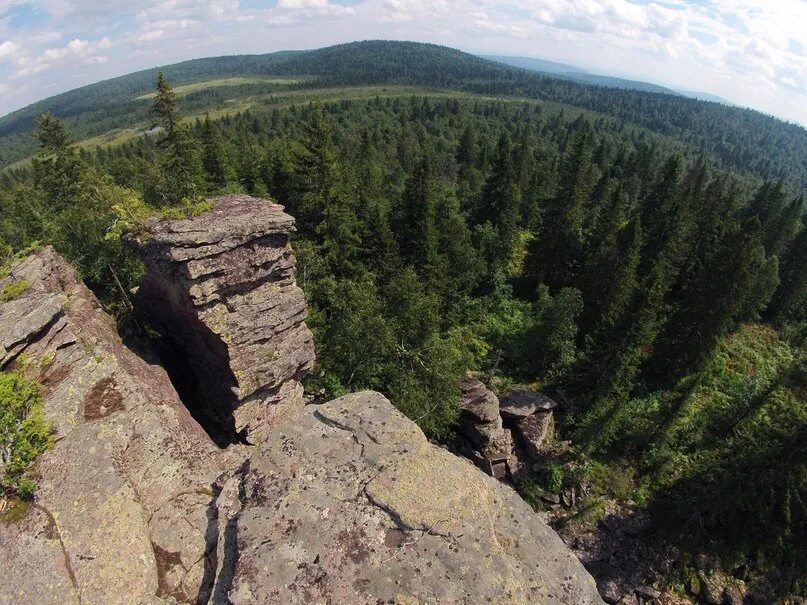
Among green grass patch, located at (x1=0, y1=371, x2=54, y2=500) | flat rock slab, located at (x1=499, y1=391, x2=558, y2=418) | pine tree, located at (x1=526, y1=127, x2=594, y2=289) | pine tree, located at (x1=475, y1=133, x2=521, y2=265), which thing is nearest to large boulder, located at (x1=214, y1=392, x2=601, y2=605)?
green grass patch, located at (x1=0, y1=371, x2=54, y2=500)

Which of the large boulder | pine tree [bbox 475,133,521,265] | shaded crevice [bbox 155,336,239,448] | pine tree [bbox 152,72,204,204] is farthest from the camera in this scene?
pine tree [bbox 475,133,521,265]

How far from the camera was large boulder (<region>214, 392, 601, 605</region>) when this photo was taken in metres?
9.25

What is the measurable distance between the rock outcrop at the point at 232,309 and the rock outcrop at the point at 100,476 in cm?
310

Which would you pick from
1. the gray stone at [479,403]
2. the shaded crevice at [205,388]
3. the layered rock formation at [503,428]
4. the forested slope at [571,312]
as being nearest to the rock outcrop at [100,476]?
the shaded crevice at [205,388]

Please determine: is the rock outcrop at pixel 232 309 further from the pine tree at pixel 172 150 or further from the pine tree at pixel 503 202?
the pine tree at pixel 503 202

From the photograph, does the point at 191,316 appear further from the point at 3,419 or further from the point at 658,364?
the point at 658,364

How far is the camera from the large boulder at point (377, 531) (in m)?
9.25

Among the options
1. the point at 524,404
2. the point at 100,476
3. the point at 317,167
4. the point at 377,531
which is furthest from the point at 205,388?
the point at 524,404

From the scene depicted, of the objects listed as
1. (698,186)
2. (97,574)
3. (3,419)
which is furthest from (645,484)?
(698,186)

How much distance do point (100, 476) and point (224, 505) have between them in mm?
4112

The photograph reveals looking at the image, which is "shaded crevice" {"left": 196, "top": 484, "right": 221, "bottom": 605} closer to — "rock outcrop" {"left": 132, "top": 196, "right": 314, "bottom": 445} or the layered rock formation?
"rock outcrop" {"left": 132, "top": 196, "right": 314, "bottom": 445}

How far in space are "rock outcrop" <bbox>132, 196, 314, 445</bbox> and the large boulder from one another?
8.41m

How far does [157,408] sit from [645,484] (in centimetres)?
3094

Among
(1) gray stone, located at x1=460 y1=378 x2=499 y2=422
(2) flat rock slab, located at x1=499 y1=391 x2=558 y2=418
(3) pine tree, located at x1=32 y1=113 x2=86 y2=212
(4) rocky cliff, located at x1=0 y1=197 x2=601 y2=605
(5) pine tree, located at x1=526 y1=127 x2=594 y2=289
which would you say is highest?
(3) pine tree, located at x1=32 y1=113 x2=86 y2=212
